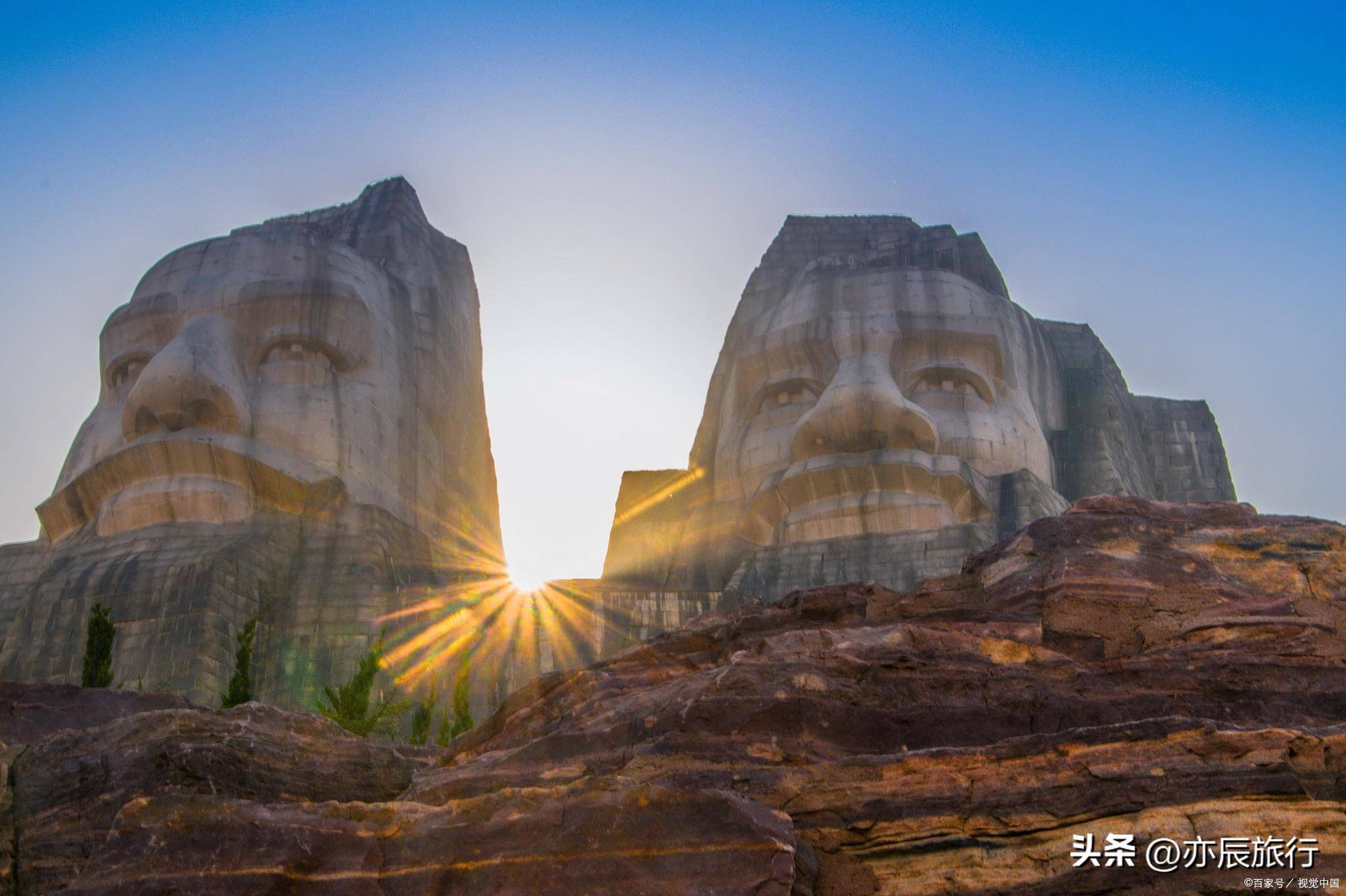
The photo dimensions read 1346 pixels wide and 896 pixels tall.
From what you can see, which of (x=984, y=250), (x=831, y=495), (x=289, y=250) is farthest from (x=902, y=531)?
(x=289, y=250)

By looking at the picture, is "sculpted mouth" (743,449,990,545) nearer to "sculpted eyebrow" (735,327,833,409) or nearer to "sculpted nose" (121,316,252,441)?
"sculpted eyebrow" (735,327,833,409)

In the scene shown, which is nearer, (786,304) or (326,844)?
(326,844)

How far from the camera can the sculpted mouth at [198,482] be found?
17.6m

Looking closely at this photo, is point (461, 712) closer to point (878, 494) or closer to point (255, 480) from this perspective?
point (255, 480)

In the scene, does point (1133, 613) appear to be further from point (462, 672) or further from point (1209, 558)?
point (462, 672)

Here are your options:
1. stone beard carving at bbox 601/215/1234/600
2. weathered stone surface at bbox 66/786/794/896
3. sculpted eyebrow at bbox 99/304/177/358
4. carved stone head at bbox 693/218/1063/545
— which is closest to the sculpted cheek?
sculpted eyebrow at bbox 99/304/177/358

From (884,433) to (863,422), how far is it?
0.84 ft

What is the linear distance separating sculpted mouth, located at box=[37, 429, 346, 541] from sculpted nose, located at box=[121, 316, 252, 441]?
0.54ft

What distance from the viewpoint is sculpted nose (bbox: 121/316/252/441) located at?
58.4 feet

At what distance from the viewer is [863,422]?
18.4 m

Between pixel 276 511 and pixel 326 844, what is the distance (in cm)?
1290

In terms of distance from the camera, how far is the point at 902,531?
700 inches

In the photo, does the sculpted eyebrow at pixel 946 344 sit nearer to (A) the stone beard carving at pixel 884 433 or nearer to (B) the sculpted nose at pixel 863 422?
(A) the stone beard carving at pixel 884 433

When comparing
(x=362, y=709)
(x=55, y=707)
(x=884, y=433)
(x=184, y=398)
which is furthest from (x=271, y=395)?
(x=55, y=707)
